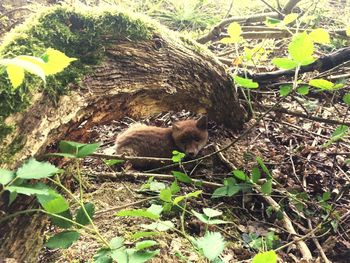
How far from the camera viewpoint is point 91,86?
8.46 feet

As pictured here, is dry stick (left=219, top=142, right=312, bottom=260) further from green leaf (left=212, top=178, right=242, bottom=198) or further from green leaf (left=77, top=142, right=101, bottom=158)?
green leaf (left=77, top=142, right=101, bottom=158)

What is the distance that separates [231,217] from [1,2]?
7.47 m

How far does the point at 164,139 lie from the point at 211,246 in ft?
9.03

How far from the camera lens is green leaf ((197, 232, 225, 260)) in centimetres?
145

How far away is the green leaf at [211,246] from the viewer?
1452 mm

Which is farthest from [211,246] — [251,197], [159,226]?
[251,197]

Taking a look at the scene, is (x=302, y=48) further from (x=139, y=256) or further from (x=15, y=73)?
(x=15, y=73)

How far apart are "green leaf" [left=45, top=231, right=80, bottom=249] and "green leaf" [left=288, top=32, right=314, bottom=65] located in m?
1.37

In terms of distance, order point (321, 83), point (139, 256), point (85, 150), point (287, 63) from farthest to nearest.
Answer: point (321, 83), point (287, 63), point (85, 150), point (139, 256)

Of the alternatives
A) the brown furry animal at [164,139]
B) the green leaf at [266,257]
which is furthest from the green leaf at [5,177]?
the brown furry animal at [164,139]

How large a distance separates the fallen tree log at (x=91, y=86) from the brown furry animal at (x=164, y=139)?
329 millimetres

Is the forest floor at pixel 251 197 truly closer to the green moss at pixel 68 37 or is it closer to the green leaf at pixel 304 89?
the green moss at pixel 68 37

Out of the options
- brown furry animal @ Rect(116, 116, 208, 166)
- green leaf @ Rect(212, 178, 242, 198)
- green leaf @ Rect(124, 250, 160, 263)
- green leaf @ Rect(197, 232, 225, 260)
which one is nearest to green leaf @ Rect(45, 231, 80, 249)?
green leaf @ Rect(124, 250, 160, 263)

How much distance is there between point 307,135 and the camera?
13.4 ft
